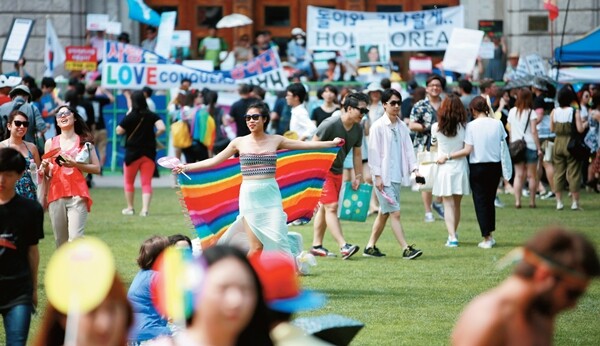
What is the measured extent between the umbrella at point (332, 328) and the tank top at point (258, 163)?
17.0 feet

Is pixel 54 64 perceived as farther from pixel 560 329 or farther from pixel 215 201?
pixel 560 329

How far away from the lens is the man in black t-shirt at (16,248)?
22.2 ft

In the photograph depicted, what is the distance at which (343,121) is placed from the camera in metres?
13.3

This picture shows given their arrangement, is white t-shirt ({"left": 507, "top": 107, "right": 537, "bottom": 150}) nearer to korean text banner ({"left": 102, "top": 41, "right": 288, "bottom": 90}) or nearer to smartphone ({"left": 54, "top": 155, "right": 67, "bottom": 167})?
korean text banner ({"left": 102, "top": 41, "right": 288, "bottom": 90})

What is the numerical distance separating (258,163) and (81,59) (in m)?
14.7

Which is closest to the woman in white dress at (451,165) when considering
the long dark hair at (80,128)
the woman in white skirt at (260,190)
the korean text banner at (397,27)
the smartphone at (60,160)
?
the woman in white skirt at (260,190)

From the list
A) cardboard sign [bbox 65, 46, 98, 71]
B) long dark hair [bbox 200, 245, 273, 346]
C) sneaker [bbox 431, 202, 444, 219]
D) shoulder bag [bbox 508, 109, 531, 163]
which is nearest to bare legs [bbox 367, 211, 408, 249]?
sneaker [bbox 431, 202, 444, 219]

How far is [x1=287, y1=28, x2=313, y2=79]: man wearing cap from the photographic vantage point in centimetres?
2612

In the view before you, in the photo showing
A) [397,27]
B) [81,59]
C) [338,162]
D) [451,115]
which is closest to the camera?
[338,162]

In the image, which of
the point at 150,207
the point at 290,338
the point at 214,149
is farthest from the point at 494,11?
the point at 290,338

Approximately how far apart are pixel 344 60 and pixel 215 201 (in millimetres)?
14104

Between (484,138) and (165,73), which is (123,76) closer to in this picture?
(165,73)

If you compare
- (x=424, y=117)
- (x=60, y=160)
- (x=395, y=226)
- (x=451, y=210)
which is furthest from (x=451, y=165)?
(x=60, y=160)

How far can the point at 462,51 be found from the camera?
2264 centimetres
